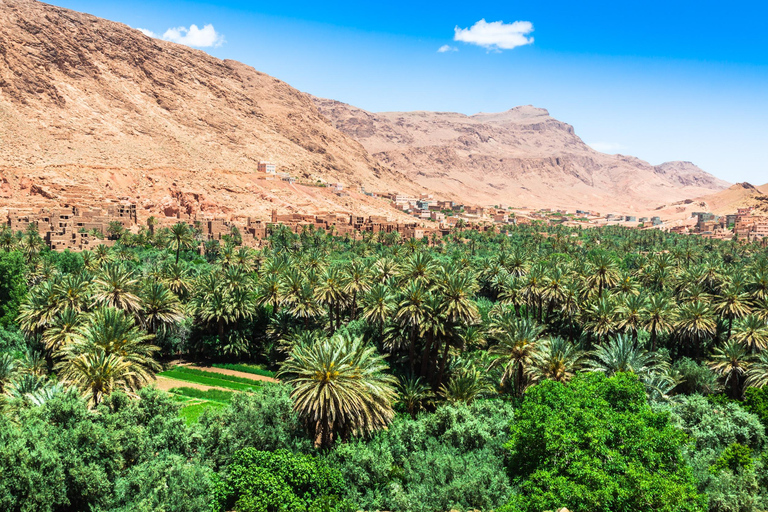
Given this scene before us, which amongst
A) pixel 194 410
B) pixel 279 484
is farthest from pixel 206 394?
pixel 279 484

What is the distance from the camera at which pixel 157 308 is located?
4106 centimetres

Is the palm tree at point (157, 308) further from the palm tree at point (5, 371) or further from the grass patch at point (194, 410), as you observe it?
the palm tree at point (5, 371)

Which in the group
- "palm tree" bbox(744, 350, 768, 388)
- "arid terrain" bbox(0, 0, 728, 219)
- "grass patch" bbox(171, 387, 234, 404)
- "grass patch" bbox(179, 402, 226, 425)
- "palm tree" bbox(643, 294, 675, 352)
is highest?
"arid terrain" bbox(0, 0, 728, 219)

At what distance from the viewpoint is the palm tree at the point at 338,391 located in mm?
21484

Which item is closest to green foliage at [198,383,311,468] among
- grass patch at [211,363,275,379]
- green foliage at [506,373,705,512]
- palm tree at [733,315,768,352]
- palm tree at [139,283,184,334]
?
green foliage at [506,373,705,512]

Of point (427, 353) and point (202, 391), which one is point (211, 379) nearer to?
point (202, 391)

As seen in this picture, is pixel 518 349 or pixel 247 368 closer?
pixel 518 349

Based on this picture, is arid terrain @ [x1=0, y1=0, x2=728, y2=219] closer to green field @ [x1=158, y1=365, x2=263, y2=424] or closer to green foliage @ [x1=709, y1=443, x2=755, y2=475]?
green field @ [x1=158, y1=365, x2=263, y2=424]

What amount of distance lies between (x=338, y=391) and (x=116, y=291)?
23.8 meters

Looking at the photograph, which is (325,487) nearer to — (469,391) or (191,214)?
(469,391)

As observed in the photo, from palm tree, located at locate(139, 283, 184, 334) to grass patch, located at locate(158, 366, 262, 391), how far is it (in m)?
4.30

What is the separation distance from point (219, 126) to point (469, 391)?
538ft

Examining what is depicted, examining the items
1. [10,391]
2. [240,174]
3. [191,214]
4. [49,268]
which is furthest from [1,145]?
[10,391]

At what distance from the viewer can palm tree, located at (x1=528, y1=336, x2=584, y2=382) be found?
26766mm
